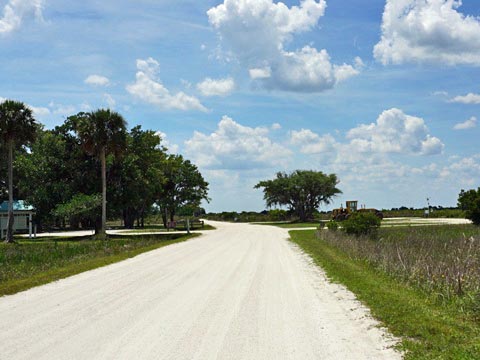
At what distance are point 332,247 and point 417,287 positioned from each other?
15091 mm

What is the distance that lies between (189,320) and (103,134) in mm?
34292

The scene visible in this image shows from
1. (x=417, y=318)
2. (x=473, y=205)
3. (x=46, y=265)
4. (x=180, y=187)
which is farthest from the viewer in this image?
(x=180, y=187)

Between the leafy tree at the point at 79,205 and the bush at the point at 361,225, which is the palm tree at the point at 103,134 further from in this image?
the bush at the point at 361,225

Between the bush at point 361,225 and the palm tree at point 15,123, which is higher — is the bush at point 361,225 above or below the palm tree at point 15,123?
below

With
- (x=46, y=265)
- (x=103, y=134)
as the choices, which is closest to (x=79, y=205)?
(x=103, y=134)

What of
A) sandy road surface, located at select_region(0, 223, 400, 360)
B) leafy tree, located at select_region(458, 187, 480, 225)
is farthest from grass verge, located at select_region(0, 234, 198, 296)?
leafy tree, located at select_region(458, 187, 480, 225)

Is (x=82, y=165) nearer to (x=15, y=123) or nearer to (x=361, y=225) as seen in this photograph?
(x=15, y=123)

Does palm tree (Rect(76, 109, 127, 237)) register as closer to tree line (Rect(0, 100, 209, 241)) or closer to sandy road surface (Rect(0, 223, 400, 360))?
tree line (Rect(0, 100, 209, 241))

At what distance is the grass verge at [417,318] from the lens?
7059 mm

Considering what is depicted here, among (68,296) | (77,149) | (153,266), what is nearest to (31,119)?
(77,149)

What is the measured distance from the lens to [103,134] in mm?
41406

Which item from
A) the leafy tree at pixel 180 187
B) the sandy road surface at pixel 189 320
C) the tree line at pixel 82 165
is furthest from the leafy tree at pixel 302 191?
the sandy road surface at pixel 189 320

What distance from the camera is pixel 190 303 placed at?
11086 millimetres

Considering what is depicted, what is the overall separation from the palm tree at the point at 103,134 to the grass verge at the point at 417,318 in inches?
1169
